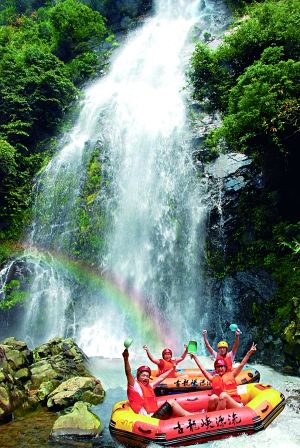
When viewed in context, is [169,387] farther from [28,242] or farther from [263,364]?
[28,242]

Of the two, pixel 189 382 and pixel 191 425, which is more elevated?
pixel 189 382

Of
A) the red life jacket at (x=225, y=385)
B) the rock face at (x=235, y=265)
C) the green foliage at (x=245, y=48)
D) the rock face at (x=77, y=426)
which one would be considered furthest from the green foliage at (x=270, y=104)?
the rock face at (x=77, y=426)

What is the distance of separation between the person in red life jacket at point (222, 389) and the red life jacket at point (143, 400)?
961 millimetres

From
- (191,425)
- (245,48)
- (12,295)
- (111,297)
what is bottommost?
(191,425)

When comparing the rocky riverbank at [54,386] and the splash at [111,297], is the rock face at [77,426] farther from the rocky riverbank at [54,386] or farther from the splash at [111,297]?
the splash at [111,297]

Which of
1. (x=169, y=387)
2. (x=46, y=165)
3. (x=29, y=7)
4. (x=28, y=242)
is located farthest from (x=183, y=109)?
(x=29, y=7)

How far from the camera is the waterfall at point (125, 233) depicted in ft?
48.6

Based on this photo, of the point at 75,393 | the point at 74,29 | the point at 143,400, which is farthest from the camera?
the point at 74,29

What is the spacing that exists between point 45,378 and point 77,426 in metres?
3.01

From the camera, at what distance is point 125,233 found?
16.8m

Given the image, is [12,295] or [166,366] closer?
[166,366]

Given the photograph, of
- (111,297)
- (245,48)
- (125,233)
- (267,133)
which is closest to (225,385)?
(267,133)

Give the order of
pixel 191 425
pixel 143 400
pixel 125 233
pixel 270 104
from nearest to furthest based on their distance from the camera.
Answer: pixel 191 425
pixel 143 400
pixel 270 104
pixel 125 233

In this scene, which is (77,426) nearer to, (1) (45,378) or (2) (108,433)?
(2) (108,433)
